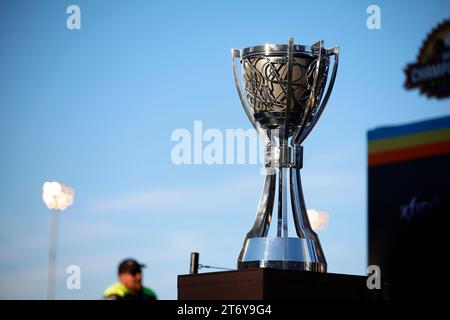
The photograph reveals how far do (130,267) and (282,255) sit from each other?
722 millimetres

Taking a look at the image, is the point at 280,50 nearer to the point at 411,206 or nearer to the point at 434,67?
the point at 434,67

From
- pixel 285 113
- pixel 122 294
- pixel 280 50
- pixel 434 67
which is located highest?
pixel 434 67

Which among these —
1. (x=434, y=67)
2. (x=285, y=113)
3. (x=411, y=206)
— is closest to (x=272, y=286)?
(x=285, y=113)

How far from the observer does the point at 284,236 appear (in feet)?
16.9

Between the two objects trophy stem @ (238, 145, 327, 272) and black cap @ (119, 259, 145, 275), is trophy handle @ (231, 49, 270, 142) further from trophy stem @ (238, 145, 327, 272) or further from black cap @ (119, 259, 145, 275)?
black cap @ (119, 259, 145, 275)

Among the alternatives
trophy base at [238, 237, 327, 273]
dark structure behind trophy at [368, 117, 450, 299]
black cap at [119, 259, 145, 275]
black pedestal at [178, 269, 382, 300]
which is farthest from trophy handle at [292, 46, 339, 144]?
dark structure behind trophy at [368, 117, 450, 299]

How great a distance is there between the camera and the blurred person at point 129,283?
4.84 m

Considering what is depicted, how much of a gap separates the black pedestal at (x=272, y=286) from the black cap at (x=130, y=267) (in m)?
0.31

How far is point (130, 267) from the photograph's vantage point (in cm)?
485

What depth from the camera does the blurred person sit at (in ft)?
15.9

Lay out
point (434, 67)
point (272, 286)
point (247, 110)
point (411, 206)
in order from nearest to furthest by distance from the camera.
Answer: point (272, 286) → point (247, 110) → point (434, 67) → point (411, 206)

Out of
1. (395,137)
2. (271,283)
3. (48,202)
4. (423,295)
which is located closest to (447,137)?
(395,137)

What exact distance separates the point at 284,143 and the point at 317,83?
1.09 feet
